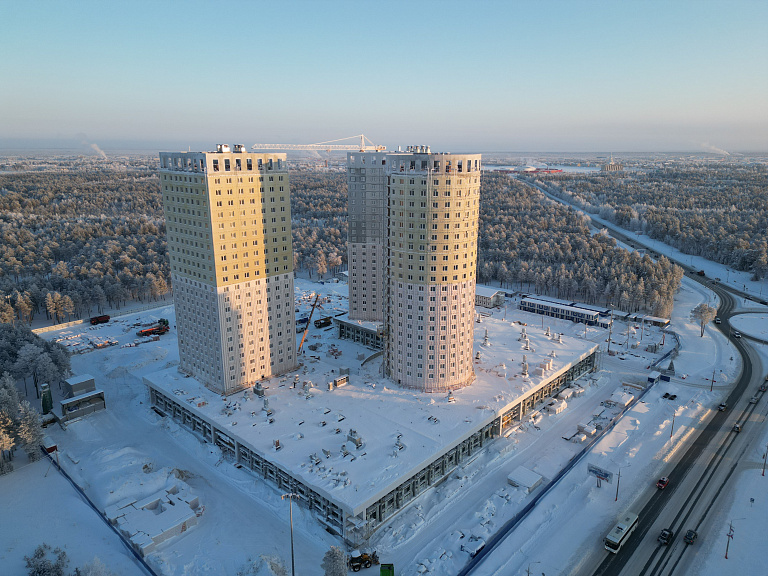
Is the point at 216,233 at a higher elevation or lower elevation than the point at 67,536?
higher

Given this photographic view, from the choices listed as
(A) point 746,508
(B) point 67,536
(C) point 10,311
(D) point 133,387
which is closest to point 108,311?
(C) point 10,311

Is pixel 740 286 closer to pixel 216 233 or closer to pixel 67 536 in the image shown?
pixel 216 233

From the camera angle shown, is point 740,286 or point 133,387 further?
point 740,286

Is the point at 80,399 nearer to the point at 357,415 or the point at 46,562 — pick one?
the point at 46,562

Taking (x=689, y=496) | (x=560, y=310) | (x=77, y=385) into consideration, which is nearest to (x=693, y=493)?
(x=689, y=496)

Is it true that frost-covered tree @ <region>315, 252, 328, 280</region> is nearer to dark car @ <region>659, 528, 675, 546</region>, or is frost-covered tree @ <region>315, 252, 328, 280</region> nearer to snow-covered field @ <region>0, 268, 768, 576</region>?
snow-covered field @ <region>0, 268, 768, 576</region>

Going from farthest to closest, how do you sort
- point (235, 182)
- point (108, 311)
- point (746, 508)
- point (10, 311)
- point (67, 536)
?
point (108, 311)
point (10, 311)
point (235, 182)
point (746, 508)
point (67, 536)

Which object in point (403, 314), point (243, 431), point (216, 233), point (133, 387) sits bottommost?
point (133, 387)
